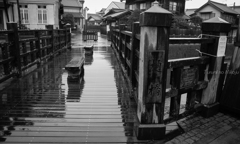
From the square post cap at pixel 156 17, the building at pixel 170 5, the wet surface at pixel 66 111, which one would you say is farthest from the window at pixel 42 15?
the square post cap at pixel 156 17

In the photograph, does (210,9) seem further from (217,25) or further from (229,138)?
(229,138)

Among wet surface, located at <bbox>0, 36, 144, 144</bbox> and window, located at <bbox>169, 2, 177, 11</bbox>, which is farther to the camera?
window, located at <bbox>169, 2, 177, 11</bbox>

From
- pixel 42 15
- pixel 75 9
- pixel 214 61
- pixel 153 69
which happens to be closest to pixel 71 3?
pixel 75 9

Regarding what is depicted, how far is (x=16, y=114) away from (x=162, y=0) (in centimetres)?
3000

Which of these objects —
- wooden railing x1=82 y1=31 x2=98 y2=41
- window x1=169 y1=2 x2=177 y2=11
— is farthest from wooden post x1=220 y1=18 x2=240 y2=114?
window x1=169 y1=2 x2=177 y2=11

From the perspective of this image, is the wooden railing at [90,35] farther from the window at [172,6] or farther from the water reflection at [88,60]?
the window at [172,6]

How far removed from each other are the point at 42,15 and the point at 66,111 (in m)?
27.5

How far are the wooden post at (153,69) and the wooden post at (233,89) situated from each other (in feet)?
6.39

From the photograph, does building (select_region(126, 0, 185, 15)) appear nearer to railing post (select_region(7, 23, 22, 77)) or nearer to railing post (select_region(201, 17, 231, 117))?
railing post (select_region(7, 23, 22, 77))

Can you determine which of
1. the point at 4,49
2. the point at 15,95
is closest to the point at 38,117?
the point at 15,95

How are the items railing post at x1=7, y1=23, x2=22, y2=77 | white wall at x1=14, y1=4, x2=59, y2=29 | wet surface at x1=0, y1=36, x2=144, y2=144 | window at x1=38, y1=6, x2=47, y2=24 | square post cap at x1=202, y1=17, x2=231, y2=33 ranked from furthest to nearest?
window at x1=38, y1=6, x2=47, y2=24
white wall at x1=14, y1=4, x2=59, y2=29
railing post at x1=7, y1=23, x2=22, y2=77
square post cap at x1=202, y1=17, x2=231, y2=33
wet surface at x1=0, y1=36, x2=144, y2=144

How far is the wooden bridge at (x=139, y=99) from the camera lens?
273 cm

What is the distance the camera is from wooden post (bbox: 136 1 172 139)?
2.57m

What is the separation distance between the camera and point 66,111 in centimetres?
377
